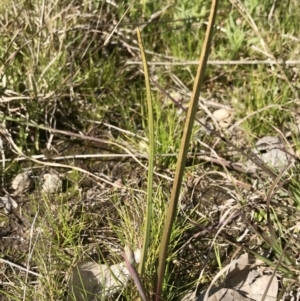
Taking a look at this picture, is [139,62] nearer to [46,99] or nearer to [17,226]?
[46,99]

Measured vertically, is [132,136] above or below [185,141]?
below

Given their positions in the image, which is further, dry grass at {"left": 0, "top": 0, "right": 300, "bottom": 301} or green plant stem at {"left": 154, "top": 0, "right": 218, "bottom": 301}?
dry grass at {"left": 0, "top": 0, "right": 300, "bottom": 301}

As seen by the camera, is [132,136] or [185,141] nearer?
[185,141]

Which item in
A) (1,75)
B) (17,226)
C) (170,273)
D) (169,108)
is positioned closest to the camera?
(170,273)

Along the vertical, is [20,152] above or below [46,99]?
below

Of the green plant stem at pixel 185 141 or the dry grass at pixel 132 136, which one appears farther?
the dry grass at pixel 132 136

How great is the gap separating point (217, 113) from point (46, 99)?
54 cm

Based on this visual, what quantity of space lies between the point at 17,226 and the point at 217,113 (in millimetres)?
710

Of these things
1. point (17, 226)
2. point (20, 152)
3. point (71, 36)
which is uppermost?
point (71, 36)

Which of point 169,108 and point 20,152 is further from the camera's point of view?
point 169,108

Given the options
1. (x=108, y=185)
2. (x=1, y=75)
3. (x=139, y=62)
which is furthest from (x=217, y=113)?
(x=1, y=75)

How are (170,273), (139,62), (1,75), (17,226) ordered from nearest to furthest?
(170,273) → (17,226) → (1,75) → (139,62)

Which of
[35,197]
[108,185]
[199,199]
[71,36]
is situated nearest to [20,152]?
[35,197]

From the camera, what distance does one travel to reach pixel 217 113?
5.56 feet
